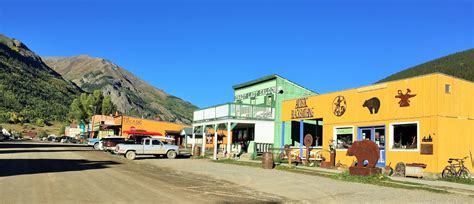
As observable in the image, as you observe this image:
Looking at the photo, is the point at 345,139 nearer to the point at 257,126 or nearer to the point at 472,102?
the point at 472,102

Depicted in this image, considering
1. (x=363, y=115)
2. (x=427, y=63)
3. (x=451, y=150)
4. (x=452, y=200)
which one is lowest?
(x=452, y=200)

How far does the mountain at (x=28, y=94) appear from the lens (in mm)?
123938

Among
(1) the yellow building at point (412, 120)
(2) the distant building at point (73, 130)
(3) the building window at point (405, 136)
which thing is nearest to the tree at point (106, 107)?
(2) the distant building at point (73, 130)

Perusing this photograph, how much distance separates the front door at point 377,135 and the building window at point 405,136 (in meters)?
0.72

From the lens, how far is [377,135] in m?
22.4

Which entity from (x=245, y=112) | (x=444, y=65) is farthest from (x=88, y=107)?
(x=444, y=65)

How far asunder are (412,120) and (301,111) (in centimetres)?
949

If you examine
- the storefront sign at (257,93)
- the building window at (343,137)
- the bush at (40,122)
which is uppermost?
the storefront sign at (257,93)

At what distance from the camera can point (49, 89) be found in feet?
516

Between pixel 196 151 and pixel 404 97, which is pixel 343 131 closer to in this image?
pixel 404 97

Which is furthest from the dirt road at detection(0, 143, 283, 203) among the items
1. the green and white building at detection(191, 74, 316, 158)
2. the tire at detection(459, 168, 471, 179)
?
the green and white building at detection(191, 74, 316, 158)

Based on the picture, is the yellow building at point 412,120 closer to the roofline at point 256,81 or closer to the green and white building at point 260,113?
the green and white building at point 260,113

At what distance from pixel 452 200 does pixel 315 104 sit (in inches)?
608

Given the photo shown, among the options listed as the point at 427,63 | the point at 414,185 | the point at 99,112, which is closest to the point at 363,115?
the point at 414,185
